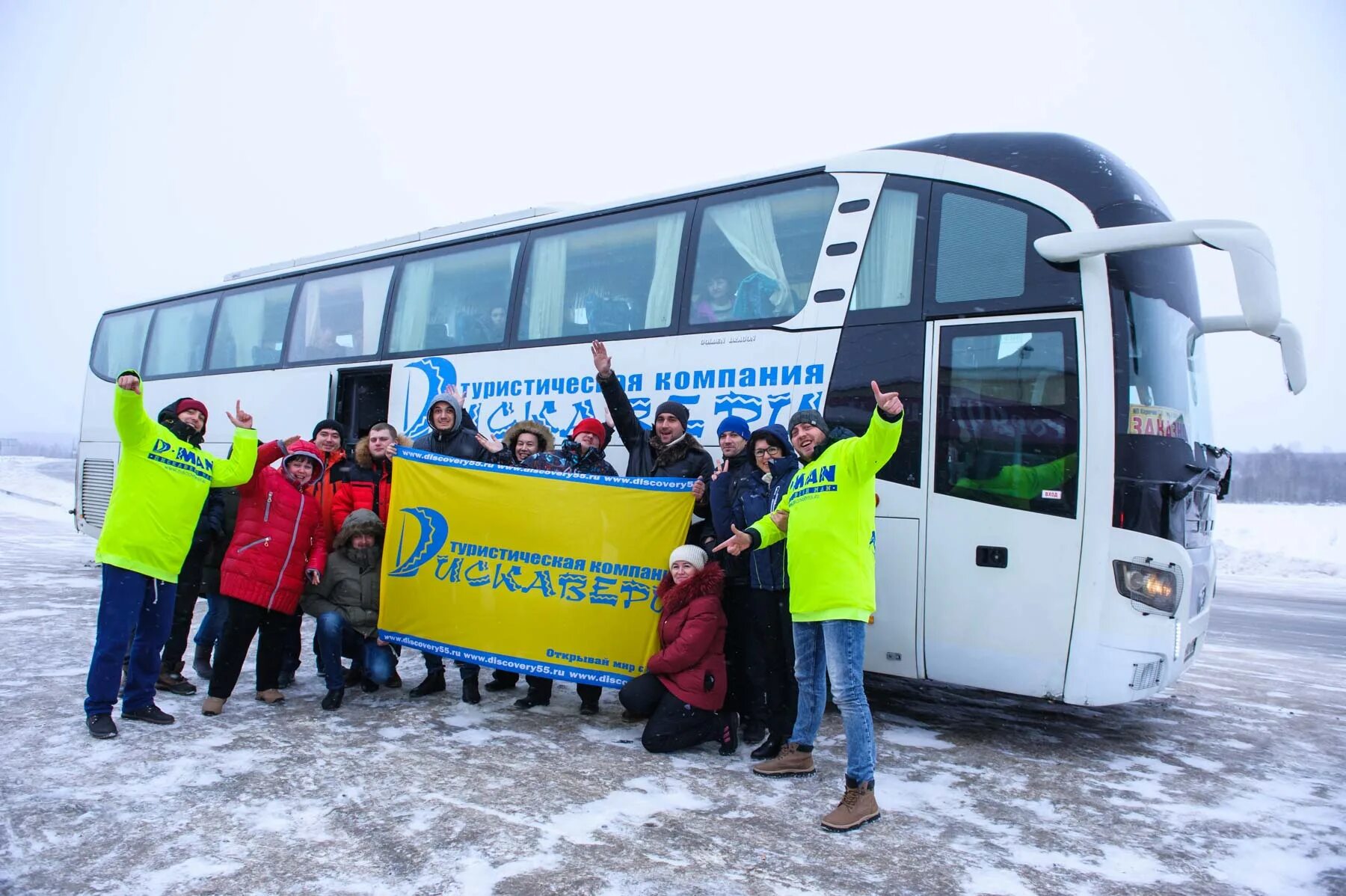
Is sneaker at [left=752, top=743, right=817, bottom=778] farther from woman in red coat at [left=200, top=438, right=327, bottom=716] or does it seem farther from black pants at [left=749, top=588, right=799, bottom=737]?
woman in red coat at [left=200, top=438, right=327, bottom=716]

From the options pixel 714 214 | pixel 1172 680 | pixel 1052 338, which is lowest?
pixel 1172 680

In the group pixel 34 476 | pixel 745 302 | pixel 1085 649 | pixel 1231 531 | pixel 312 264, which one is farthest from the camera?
pixel 34 476

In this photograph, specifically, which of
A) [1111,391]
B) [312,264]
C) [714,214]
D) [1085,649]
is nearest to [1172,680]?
[1085,649]

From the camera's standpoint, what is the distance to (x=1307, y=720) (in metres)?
6.23

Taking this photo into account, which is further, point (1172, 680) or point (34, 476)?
point (34, 476)

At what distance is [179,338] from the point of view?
11.6m

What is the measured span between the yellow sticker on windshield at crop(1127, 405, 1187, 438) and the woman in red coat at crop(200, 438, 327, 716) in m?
4.92

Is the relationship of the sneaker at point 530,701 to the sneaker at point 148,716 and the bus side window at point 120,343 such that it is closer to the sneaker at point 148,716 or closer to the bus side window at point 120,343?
the sneaker at point 148,716

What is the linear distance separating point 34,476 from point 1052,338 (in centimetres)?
3784

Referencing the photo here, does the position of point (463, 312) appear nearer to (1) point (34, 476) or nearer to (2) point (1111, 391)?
(2) point (1111, 391)

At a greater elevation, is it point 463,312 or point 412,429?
point 463,312

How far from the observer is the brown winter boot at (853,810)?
3.89 m

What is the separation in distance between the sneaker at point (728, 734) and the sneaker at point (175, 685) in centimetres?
353

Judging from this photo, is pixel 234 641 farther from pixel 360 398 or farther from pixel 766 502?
pixel 360 398
